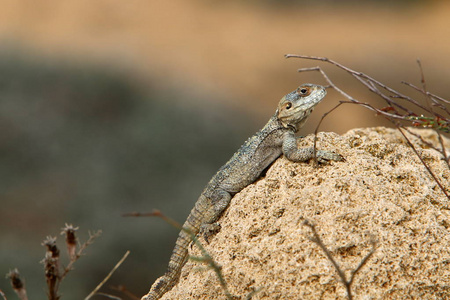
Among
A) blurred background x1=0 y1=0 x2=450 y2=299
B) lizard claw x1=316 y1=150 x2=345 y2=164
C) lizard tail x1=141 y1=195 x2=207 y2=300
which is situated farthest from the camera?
blurred background x1=0 y1=0 x2=450 y2=299

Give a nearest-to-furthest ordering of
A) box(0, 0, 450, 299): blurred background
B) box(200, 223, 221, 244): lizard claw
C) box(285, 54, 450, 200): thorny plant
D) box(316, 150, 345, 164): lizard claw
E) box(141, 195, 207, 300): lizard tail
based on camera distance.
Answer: box(285, 54, 450, 200): thorny plant < box(316, 150, 345, 164): lizard claw < box(200, 223, 221, 244): lizard claw < box(141, 195, 207, 300): lizard tail < box(0, 0, 450, 299): blurred background

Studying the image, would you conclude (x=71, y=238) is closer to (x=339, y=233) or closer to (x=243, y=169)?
(x=339, y=233)

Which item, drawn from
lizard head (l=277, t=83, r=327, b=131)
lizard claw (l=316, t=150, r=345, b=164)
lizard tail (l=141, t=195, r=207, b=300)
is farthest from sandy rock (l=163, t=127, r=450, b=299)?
lizard head (l=277, t=83, r=327, b=131)

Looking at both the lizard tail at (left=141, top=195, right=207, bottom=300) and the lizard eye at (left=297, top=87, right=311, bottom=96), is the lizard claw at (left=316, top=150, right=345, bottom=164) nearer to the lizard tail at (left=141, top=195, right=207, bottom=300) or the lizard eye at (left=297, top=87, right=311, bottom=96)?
the lizard eye at (left=297, top=87, right=311, bottom=96)

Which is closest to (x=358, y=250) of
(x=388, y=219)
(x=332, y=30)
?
(x=388, y=219)

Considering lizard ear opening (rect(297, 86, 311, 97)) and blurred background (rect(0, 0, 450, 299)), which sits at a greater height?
blurred background (rect(0, 0, 450, 299))

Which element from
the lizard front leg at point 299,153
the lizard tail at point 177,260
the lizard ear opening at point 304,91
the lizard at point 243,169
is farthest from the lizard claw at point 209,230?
the lizard ear opening at point 304,91

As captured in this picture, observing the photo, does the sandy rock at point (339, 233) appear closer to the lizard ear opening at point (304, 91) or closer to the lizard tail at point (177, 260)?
the lizard tail at point (177, 260)
